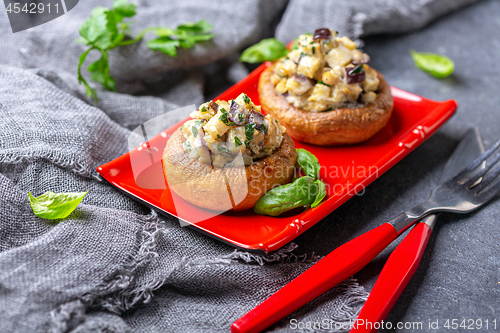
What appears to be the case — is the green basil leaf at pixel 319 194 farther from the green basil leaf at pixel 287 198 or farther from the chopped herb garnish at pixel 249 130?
the chopped herb garnish at pixel 249 130

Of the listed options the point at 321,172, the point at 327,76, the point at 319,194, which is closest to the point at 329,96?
the point at 327,76

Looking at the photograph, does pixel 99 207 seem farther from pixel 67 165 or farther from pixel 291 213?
pixel 291 213

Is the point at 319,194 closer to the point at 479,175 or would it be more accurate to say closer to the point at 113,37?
the point at 479,175

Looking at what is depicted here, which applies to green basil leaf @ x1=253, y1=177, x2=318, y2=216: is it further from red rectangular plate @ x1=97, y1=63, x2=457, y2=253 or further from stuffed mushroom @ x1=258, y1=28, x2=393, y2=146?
stuffed mushroom @ x1=258, y1=28, x2=393, y2=146

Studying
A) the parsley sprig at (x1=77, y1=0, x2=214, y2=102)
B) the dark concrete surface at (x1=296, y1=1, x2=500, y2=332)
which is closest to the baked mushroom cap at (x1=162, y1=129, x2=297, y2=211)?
the dark concrete surface at (x1=296, y1=1, x2=500, y2=332)

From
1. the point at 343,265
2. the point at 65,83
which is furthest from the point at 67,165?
the point at 343,265
